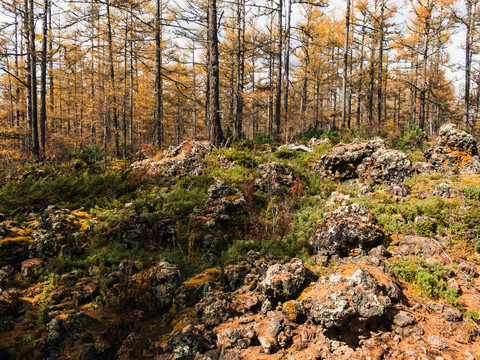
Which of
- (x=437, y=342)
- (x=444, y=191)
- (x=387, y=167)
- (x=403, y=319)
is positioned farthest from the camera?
(x=387, y=167)

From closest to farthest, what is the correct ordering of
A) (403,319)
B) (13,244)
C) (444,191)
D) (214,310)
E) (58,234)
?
(403,319), (214,310), (13,244), (58,234), (444,191)

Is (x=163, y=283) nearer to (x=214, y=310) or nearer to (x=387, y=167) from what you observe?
(x=214, y=310)

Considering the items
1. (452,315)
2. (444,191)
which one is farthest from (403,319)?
(444,191)

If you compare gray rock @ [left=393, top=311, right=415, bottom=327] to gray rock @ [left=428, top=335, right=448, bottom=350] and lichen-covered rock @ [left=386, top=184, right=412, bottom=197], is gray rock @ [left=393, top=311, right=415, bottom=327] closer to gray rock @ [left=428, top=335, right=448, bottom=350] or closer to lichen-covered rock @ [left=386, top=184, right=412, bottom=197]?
gray rock @ [left=428, top=335, right=448, bottom=350]

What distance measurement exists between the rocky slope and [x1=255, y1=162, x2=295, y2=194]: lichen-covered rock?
0.06 m

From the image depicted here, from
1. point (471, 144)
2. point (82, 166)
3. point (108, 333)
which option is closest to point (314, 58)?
point (471, 144)

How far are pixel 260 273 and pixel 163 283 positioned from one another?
159 cm

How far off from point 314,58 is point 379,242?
22.3 metres

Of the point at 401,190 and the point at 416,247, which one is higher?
the point at 401,190

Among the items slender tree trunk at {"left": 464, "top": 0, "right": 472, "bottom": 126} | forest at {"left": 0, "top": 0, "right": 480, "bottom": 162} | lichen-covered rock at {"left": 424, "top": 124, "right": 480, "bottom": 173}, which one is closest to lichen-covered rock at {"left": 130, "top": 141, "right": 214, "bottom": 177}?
forest at {"left": 0, "top": 0, "right": 480, "bottom": 162}

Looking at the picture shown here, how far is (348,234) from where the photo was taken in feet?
14.2

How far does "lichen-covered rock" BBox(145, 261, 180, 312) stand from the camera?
3650 millimetres

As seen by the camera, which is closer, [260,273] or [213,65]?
[260,273]

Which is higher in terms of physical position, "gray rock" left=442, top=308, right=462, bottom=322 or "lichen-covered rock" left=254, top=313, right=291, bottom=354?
"gray rock" left=442, top=308, right=462, bottom=322
